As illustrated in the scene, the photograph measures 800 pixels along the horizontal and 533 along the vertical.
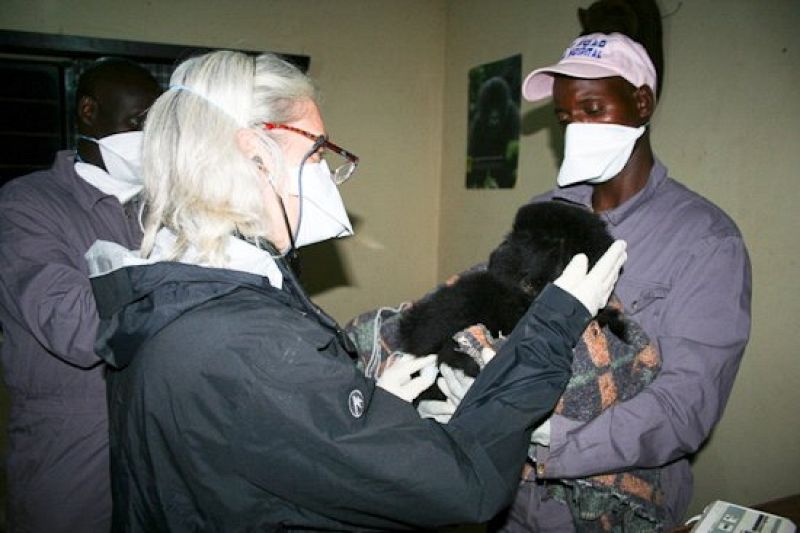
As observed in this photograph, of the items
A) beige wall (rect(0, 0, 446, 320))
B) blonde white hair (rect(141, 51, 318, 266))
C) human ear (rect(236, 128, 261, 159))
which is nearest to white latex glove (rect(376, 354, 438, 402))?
blonde white hair (rect(141, 51, 318, 266))

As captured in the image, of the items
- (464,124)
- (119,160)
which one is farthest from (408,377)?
(464,124)

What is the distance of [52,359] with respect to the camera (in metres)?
1.52

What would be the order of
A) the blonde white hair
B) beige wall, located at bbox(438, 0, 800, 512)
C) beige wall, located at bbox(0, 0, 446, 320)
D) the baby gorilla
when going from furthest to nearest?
1. beige wall, located at bbox(0, 0, 446, 320)
2. beige wall, located at bbox(438, 0, 800, 512)
3. the baby gorilla
4. the blonde white hair

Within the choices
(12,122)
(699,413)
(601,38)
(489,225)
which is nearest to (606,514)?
(699,413)

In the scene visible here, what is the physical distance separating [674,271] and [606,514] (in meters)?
0.60

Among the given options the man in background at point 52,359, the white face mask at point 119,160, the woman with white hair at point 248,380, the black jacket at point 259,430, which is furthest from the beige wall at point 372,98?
the black jacket at point 259,430

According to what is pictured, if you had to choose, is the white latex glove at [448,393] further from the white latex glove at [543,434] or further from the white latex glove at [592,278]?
the white latex glove at [592,278]

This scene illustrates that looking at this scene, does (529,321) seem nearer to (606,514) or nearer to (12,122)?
(606,514)

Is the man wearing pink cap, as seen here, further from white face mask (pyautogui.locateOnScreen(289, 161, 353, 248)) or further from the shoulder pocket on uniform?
white face mask (pyautogui.locateOnScreen(289, 161, 353, 248))

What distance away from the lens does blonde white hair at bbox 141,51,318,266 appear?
927mm

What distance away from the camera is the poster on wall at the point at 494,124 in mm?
2877

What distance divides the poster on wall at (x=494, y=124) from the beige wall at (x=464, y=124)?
0.07 m

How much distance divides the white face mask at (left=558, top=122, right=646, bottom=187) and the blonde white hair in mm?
850

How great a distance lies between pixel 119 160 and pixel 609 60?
1565 millimetres
